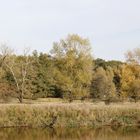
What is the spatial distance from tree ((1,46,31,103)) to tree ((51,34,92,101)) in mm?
5968

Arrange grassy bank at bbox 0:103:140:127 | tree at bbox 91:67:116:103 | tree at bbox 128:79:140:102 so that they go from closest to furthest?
grassy bank at bbox 0:103:140:127
tree at bbox 128:79:140:102
tree at bbox 91:67:116:103

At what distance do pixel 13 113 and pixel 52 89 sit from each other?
41203mm

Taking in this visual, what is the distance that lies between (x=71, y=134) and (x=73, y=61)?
2904 cm

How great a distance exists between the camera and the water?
32625 millimetres

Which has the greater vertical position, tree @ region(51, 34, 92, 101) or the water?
tree @ region(51, 34, 92, 101)

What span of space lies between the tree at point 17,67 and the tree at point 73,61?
5.97 meters

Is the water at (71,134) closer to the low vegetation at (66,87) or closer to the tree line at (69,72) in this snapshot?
the low vegetation at (66,87)

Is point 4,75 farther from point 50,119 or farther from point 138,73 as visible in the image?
point 50,119

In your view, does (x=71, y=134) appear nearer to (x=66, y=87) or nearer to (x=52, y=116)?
(x=52, y=116)

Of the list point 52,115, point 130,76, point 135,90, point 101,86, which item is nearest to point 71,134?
point 52,115

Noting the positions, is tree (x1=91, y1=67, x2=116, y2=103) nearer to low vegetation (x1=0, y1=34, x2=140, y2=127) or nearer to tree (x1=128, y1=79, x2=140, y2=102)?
low vegetation (x1=0, y1=34, x2=140, y2=127)

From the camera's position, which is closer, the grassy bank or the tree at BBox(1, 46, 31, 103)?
the grassy bank

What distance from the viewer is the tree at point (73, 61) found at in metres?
63.4

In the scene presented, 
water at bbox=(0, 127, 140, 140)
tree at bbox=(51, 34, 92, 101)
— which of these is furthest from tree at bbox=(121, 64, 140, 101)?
water at bbox=(0, 127, 140, 140)
